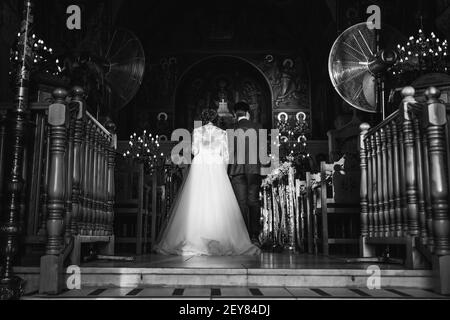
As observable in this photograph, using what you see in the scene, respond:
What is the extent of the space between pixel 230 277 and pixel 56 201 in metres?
0.98

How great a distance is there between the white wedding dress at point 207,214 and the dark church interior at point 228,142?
1.5 inches

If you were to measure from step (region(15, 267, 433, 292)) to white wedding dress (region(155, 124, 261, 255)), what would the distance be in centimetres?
200

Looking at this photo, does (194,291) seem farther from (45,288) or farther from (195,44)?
(195,44)

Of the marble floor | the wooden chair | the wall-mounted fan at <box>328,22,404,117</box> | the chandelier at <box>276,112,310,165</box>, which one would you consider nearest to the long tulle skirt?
the wooden chair

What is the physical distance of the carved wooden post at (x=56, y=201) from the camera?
92.1 inches

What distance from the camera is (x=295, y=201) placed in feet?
21.1

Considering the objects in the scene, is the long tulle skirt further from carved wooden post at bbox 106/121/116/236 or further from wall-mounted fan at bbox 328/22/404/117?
wall-mounted fan at bbox 328/22/404/117

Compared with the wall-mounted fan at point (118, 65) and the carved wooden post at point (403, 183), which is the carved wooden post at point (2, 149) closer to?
the carved wooden post at point (403, 183)

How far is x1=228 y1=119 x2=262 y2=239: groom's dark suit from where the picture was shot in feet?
17.1

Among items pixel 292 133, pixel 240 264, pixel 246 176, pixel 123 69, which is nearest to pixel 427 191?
pixel 240 264

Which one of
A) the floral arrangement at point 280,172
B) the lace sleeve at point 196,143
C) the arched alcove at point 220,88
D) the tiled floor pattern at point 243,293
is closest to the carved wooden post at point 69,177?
the tiled floor pattern at point 243,293
